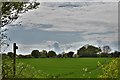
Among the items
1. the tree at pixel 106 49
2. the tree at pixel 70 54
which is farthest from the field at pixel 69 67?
the tree at pixel 106 49

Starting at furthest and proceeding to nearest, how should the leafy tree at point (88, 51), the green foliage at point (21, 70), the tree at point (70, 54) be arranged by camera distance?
the green foliage at point (21, 70)
the tree at point (70, 54)
the leafy tree at point (88, 51)

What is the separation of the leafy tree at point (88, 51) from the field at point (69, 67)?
138 mm

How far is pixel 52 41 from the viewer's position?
30.0ft

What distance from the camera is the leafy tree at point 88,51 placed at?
904cm

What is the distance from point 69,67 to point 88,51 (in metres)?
0.49

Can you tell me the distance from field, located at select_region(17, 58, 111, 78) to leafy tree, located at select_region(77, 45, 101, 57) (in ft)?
0.45

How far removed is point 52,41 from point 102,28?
31.0 inches

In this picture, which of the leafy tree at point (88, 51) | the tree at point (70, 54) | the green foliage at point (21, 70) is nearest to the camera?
the leafy tree at point (88, 51)

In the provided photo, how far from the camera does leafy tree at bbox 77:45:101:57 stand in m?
9.04

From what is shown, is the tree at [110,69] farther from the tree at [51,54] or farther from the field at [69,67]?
the tree at [51,54]

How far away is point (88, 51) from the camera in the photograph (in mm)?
9102

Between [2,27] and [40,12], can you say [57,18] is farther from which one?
[2,27]

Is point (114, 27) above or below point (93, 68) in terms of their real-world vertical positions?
above

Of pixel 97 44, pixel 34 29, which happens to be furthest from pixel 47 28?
pixel 97 44
